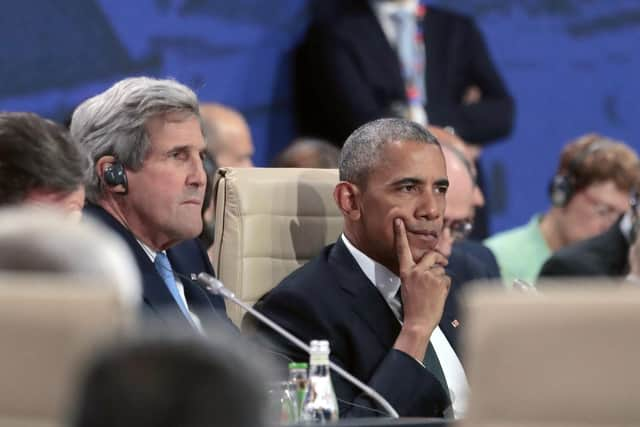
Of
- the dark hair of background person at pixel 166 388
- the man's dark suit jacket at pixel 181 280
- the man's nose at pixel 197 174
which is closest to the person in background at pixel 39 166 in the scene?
the man's dark suit jacket at pixel 181 280

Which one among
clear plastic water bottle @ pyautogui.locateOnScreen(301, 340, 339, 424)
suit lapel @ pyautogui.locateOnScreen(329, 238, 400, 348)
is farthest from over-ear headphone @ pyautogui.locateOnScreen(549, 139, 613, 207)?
clear plastic water bottle @ pyautogui.locateOnScreen(301, 340, 339, 424)

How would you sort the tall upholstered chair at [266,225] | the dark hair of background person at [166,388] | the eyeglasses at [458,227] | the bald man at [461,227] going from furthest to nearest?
the eyeglasses at [458,227]
the bald man at [461,227]
the tall upholstered chair at [266,225]
the dark hair of background person at [166,388]

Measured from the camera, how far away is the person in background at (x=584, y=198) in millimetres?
5141

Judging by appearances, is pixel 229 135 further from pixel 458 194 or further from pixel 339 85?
pixel 458 194

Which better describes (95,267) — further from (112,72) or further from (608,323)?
(112,72)

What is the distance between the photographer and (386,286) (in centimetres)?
326

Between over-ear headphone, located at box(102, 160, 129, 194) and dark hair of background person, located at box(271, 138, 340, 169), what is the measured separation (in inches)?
57.1

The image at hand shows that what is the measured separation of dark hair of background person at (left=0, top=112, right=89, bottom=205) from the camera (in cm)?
Answer: 235

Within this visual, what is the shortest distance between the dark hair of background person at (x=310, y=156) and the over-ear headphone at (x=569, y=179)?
1010mm

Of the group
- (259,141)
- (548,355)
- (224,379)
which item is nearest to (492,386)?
(548,355)

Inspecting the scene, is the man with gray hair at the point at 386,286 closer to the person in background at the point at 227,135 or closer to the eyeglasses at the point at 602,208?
the person in background at the point at 227,135

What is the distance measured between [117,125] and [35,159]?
2.46ft

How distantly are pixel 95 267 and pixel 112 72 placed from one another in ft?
12.8

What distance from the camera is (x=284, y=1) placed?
574cm
